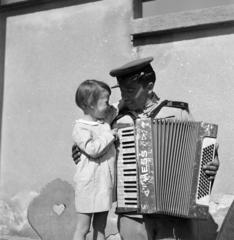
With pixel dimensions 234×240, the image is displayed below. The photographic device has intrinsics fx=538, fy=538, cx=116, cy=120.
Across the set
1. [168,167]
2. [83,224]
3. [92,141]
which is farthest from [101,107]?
[83,224]

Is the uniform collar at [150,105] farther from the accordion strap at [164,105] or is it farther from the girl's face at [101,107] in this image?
the girl's face at [101,107]

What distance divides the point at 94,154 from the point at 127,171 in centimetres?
23

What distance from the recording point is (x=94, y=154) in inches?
124

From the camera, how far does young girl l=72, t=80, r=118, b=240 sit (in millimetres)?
3166

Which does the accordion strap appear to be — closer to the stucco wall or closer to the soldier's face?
the soldier's face

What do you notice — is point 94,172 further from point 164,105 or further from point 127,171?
point 164,105

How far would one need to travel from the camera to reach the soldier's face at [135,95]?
3131 millimetres

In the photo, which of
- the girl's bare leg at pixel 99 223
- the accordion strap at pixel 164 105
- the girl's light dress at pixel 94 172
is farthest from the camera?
the girl's bare leg at pixel 99 223

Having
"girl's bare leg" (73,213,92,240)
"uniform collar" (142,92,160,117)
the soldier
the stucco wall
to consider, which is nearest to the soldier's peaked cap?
the soldier

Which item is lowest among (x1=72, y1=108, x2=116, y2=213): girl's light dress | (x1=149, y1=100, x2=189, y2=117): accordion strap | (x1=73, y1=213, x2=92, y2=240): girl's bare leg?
(x1=73, y1=213, x2=92, y2=240): girl's bare leg

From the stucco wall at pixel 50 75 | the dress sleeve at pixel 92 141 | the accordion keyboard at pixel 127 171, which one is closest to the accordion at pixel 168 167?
the accordion keyboard at pixel 127 171

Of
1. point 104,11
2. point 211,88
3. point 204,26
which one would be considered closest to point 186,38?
point 204,26

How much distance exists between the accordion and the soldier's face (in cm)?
14

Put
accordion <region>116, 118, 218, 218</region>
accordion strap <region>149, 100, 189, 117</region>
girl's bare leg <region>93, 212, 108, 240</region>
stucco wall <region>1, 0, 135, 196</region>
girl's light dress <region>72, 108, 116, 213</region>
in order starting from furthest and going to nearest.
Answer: stucco wall <region>1, 0, 135, 196</region>, girl's bare leg <region>93, 212, 108, 240</region>, girl's light dress <region>72, 108, 116, 213</region>, accordion strap <region>149, 100, 189, 117</region>, accordion <region>116, 118, 218, 218</region>
